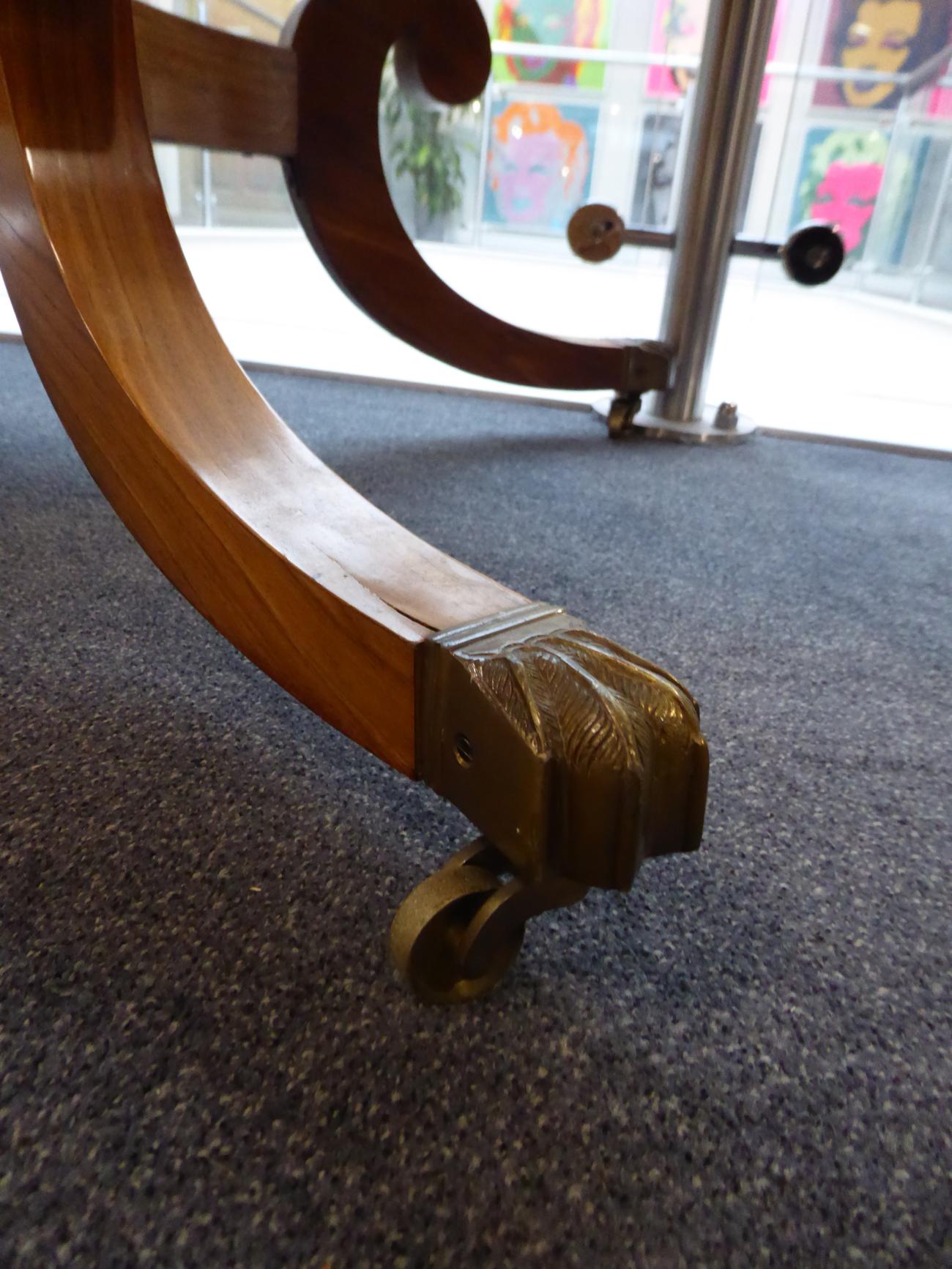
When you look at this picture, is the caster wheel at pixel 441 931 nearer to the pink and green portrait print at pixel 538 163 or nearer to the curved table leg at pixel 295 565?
the curved table leg at pixel 295 565

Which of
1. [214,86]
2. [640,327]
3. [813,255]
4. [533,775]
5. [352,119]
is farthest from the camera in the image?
[640,327]

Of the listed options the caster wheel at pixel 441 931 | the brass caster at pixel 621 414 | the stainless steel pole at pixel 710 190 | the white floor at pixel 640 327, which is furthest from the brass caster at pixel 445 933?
the white floor at pixel 640 327

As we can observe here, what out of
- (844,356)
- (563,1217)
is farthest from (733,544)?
(844,356)

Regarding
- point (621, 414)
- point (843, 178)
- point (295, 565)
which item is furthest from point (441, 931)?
point (843, 178)

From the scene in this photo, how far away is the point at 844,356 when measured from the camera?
6.63 ft

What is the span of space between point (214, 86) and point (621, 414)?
0.68 meters

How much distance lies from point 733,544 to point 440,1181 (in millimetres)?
724

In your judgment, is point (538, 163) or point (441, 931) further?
point (538, 163)

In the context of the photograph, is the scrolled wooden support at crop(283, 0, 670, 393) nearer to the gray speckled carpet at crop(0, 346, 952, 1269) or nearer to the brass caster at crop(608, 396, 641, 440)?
the brass caster at crop(608, 396, 641, 440)

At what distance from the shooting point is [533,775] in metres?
0.33

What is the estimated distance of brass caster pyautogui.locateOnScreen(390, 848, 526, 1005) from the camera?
369mm

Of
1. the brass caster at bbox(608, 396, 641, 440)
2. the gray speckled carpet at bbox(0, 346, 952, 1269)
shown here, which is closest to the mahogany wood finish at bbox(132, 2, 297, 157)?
the gray speckled carpet at bbox(0, 346, 952, 1269)

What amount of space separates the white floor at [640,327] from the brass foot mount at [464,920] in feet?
4.04

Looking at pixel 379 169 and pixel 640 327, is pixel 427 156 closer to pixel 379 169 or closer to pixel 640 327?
pixel 640 327
